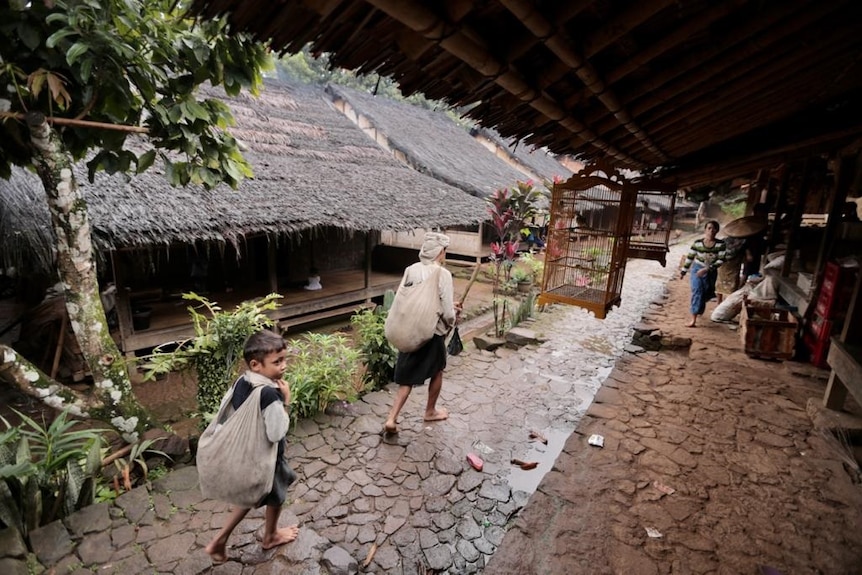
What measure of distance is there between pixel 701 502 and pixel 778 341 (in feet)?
11.7

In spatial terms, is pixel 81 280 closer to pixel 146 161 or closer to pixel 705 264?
pixel 146 161

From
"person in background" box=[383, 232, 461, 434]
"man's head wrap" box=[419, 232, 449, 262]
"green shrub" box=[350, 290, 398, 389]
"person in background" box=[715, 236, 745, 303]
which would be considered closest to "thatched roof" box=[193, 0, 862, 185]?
"man's head wrap" box=[419, 232, 449, 262]

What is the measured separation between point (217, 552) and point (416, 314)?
2056 millimetres

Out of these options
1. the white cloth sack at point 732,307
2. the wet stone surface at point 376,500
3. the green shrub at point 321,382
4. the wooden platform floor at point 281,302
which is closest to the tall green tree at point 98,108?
the wet stone surface at point 376,500

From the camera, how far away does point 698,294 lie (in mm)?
6844

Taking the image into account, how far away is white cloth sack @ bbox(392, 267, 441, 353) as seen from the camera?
11.2 feet

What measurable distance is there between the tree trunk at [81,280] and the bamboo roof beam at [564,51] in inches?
140

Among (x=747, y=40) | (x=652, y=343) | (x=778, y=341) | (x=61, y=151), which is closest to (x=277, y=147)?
(x=61, y=151)

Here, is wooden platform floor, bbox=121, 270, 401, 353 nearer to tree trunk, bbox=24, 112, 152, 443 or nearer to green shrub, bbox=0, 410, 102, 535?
tree trunk, bbox=24, 112, 152, 443

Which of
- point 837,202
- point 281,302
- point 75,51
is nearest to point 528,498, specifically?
point 75,51

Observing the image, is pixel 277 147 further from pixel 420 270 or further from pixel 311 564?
pixel 311 564

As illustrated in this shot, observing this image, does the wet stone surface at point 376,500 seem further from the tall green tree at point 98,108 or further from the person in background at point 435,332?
the tall green tree at point 98,108

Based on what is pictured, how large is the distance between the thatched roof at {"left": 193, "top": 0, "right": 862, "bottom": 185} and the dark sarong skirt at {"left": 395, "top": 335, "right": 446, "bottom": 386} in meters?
1.91

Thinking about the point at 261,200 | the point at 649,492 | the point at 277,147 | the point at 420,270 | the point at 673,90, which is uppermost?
the point at 277,147
